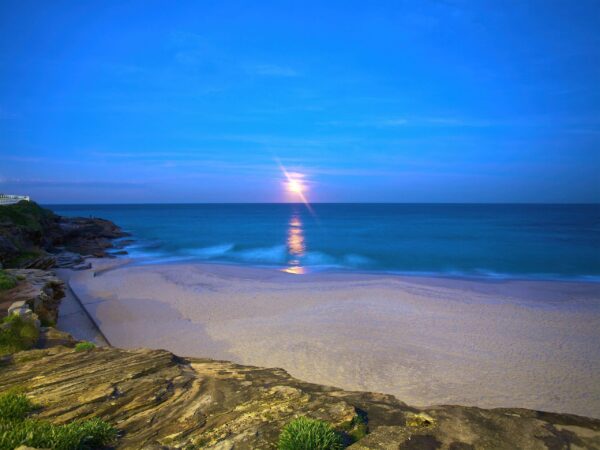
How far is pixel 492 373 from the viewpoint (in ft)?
45.2

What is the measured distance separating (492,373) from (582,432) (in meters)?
8.29

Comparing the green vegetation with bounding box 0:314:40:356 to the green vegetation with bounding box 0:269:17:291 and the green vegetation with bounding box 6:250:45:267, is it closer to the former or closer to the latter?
the green vegetation with bounding box 0:269:17:291

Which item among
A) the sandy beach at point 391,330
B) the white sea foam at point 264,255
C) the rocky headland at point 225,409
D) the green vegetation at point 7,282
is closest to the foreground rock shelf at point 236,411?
the rocky headland at point 225,409

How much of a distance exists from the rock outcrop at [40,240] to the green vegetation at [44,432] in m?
28.9

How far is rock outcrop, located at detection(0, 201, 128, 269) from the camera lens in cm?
3097

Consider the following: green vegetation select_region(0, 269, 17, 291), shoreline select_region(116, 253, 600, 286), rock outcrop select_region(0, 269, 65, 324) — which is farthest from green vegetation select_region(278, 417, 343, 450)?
shoreline select_region(116, 253, 600, 286)

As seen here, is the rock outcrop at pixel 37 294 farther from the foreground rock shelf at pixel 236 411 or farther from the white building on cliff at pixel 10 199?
the white building on cliff at pixel 10 199

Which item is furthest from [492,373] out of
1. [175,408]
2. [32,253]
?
[32,253]

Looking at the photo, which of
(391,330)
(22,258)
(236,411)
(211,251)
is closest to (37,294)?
(236,411)

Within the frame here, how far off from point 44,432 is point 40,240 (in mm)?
47529

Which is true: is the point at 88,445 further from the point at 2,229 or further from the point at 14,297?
the point at 2,229

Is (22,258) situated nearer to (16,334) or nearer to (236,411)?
(16,334)

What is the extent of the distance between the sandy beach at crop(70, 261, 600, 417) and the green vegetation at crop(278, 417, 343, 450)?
7559 millimetres

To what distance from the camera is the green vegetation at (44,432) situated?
5504 mm
